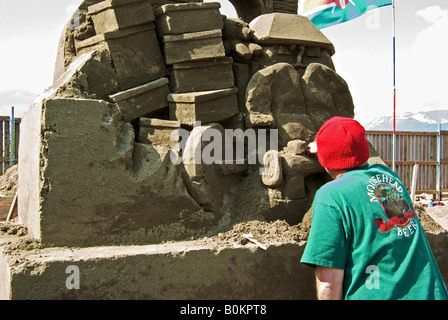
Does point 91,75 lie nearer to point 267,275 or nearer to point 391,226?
point 267,275

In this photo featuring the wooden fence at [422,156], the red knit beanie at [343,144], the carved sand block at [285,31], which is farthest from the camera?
the wooden fence at [422,156]

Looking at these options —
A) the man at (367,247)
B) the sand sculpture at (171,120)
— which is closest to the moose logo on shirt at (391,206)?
the man at (367,247)

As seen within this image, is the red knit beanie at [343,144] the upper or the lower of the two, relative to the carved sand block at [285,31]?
lower

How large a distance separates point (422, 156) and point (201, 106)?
27.6ft

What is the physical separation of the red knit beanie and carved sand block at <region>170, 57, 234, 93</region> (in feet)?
5.02

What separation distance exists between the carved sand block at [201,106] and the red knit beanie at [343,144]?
1374 mm

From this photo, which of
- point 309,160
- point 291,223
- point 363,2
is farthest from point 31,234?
point 363,2

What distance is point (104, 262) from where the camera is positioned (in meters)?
2.34

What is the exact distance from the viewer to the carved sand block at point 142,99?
9.53ft
